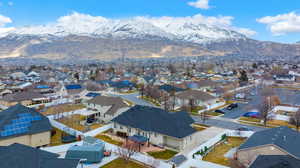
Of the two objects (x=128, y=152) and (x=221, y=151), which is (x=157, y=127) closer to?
(x=128, y=152)

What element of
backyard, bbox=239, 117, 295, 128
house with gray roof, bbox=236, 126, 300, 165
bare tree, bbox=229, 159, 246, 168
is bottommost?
bare tree, bbox=229, 159, 246, 168

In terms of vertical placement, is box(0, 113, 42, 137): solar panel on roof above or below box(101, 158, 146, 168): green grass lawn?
above

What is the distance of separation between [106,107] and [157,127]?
16996 mm

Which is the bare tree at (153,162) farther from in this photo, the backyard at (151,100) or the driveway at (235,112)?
the backyard at (151,100)

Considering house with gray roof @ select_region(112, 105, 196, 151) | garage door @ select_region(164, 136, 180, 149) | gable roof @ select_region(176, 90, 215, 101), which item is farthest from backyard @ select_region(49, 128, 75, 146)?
gable roof @ select_region(176, 90, 215, 101)

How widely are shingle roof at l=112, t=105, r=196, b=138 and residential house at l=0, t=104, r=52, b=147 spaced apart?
11069 millimetres

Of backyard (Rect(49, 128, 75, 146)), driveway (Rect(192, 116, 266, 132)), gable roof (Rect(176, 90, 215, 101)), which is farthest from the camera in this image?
gable roof (Rect(176, 90, 215, 101))

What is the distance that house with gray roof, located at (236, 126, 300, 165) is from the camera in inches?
942

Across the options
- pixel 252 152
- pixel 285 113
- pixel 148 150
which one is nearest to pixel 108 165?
pixel 148 150

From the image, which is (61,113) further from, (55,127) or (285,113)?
(285,113)

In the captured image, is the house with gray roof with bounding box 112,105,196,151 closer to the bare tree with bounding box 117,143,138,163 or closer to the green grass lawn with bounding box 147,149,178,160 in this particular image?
the green grass lawn with bounding box 147,149,178,160

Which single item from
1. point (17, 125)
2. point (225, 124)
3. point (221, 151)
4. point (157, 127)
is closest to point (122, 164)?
point (157, 127)

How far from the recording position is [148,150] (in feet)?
94.4

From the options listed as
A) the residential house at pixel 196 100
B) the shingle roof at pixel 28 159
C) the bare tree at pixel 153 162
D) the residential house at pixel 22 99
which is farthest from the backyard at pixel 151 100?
the shingle roof at pixel 28 159
